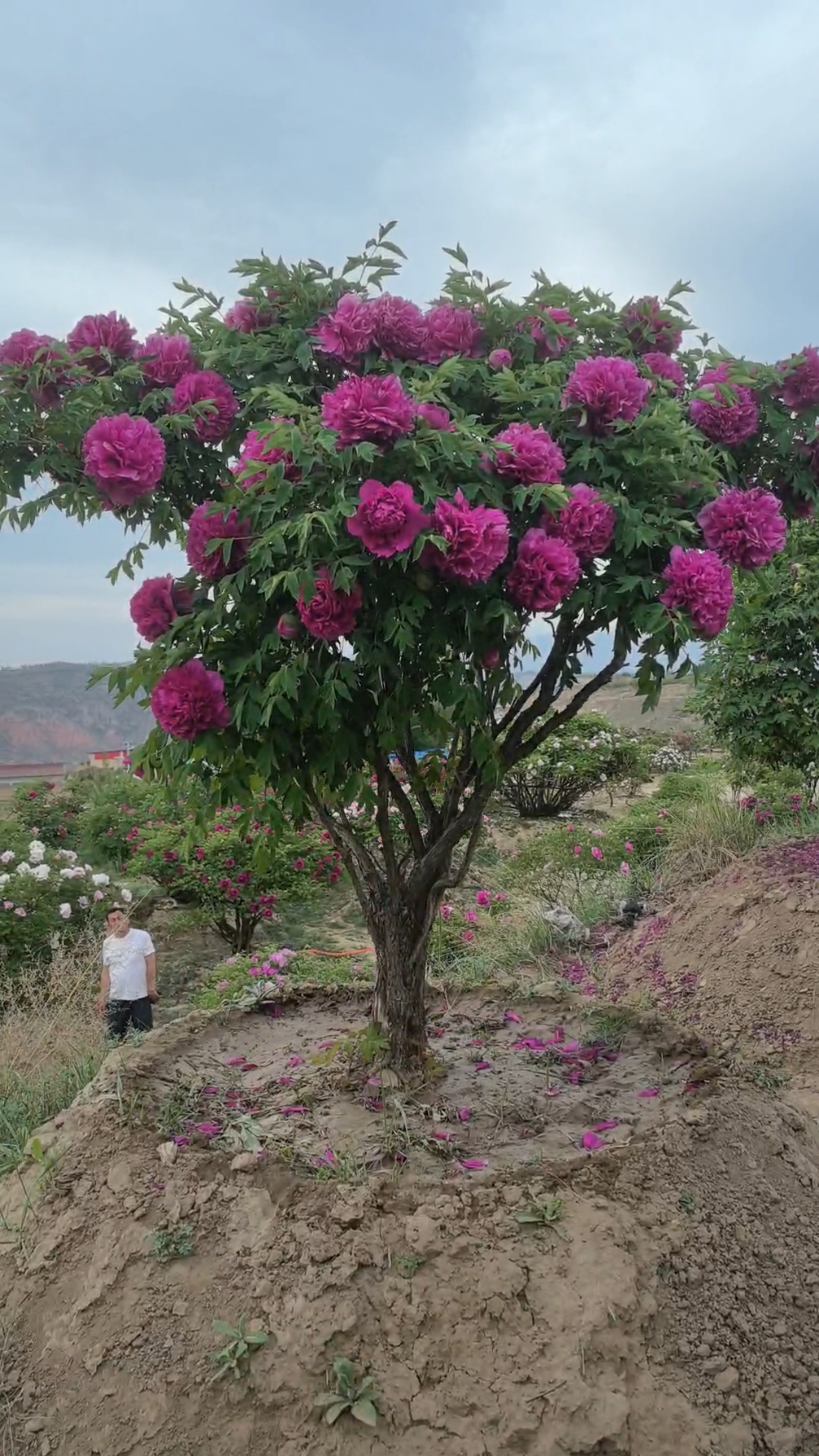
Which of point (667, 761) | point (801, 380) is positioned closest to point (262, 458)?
point (801, 380)

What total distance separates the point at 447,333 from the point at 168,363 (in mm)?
812

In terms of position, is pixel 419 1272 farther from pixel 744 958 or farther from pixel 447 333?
pixel 744 958

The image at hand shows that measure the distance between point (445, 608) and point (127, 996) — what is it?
14.0 feet

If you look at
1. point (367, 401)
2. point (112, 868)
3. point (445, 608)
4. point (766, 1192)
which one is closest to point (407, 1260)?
point (766, 1192)

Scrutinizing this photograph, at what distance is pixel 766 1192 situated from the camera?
121 inches

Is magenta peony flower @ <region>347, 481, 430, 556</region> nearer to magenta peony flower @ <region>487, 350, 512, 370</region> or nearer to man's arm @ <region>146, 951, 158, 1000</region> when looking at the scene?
magenta peony flower @ <region>487, 350, 512, 370</region>

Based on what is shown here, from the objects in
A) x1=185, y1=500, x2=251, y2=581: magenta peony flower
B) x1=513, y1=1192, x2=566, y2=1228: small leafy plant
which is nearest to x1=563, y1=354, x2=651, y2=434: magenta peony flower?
x1=185, y1=500, x2=251, y2=581: magenta peony flower

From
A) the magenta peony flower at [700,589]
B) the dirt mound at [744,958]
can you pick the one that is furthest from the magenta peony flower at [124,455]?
the dirt mound at [744,958]

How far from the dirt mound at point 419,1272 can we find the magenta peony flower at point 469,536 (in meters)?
1.79

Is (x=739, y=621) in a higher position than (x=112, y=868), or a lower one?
higher

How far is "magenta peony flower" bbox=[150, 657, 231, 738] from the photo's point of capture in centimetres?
247

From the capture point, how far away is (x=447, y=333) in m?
2.74

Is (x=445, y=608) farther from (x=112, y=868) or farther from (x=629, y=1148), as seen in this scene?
(x=112, y=868)

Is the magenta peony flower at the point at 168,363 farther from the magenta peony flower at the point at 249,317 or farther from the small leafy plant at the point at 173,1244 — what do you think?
the small leafy plant at the point at 173,1244
